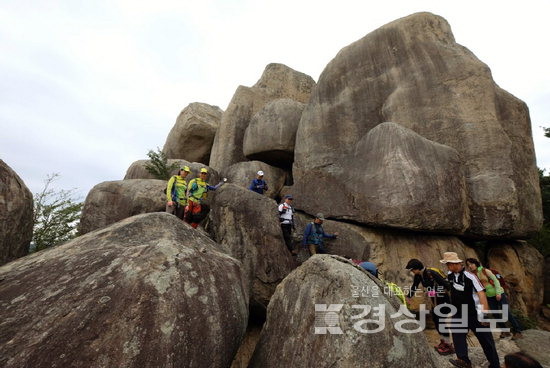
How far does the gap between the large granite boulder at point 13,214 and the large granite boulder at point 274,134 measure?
11.0 metres

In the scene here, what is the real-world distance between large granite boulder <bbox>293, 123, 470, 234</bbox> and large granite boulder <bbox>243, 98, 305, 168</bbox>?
4.93m

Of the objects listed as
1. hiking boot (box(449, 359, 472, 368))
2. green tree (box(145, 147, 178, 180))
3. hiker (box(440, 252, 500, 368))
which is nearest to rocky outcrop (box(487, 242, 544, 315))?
hiking boot (box(449, 359, 472, 368))

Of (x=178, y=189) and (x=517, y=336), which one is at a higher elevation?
(x=178, y=189)

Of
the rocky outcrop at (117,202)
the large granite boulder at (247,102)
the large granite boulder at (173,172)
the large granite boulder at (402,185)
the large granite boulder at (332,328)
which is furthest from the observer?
the large granite boulder at (247,102)

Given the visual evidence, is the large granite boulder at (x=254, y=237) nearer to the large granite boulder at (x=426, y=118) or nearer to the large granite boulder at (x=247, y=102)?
Result: the large granite boulder at (x=426, y=118)


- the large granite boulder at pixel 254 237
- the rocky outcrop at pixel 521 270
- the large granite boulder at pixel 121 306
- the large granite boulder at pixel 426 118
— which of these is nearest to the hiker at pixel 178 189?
the large granite boulder at pixel 254 237

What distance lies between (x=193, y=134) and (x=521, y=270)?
59.3 ft

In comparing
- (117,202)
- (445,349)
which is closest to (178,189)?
(117,202)

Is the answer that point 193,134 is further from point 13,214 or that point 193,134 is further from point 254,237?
point 13,214

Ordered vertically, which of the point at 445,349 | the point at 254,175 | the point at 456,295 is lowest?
the point at 445,349

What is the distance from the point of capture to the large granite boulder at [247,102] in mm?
17781

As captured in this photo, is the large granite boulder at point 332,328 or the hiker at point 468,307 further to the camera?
the hiker at point 468,307

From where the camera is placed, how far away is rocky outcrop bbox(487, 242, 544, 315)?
11.5 meters

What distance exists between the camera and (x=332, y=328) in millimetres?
4797
